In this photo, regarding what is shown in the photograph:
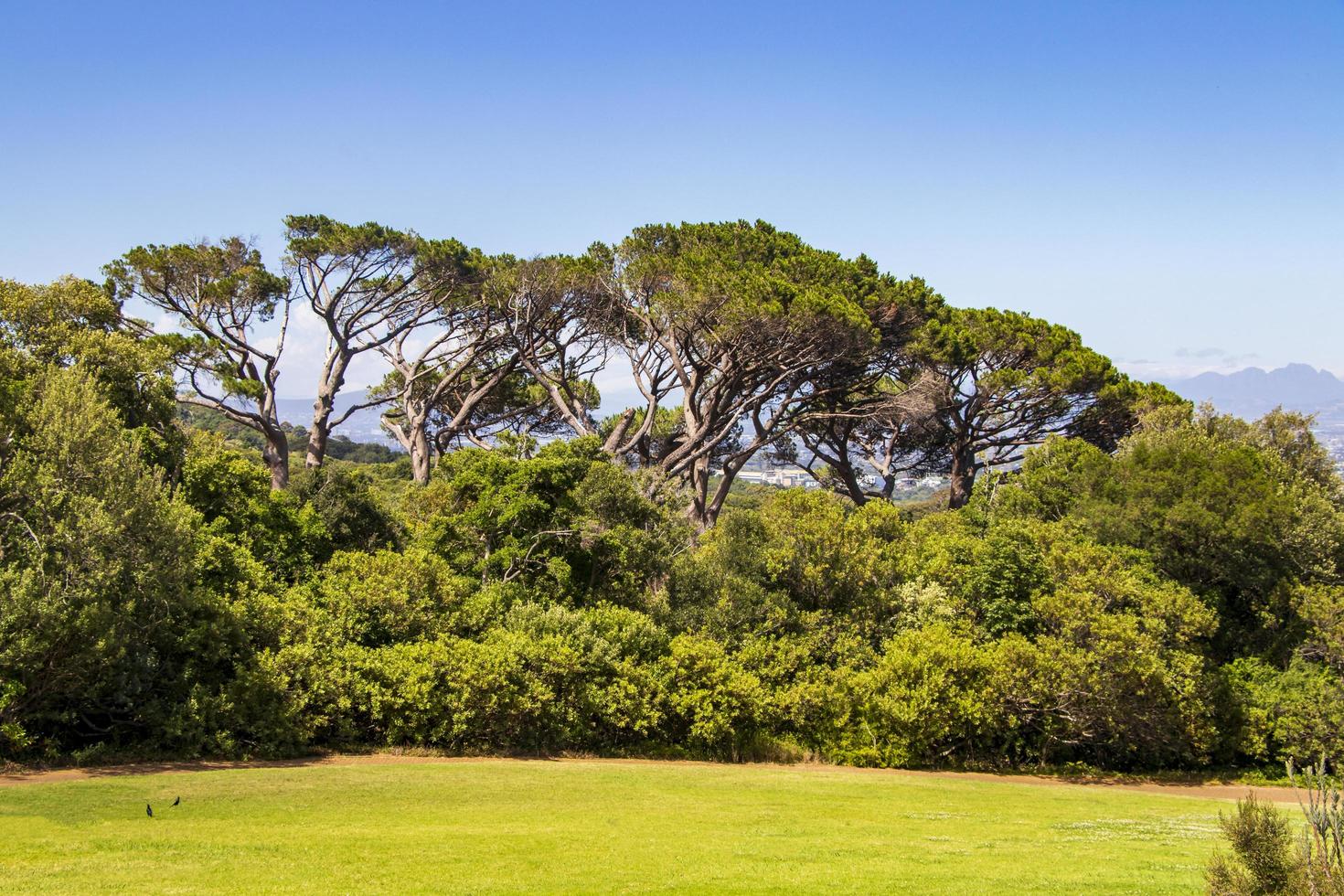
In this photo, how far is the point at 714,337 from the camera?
38.8 metres

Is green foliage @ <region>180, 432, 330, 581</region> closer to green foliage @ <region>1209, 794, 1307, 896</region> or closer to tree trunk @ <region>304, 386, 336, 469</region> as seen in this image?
tree trunk @ <region>304, 386, 336, 469</region>

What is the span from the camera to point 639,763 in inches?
913

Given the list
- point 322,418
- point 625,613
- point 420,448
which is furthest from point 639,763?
point 420,448

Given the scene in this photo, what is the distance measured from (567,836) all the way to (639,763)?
29.7 feet

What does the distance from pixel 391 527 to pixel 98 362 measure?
31.2ft

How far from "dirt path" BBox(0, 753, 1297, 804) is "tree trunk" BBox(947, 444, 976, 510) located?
78.4ft

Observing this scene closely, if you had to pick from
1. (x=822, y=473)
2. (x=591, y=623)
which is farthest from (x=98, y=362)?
(x=822, y=473)

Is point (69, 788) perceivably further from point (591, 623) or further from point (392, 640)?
point (591, 623)

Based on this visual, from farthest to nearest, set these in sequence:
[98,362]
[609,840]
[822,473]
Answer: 1. [822,473]
2. [98,362]
3. [609,840]

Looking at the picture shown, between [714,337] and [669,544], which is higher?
[714,337]

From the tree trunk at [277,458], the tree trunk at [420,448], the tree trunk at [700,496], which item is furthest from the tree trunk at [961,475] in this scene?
the tree trunk at [277,458]

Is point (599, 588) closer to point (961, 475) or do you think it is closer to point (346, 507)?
point (346, 507)

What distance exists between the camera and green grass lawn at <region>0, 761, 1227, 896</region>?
1182 centimetres

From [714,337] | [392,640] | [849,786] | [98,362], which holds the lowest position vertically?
[849,786]
